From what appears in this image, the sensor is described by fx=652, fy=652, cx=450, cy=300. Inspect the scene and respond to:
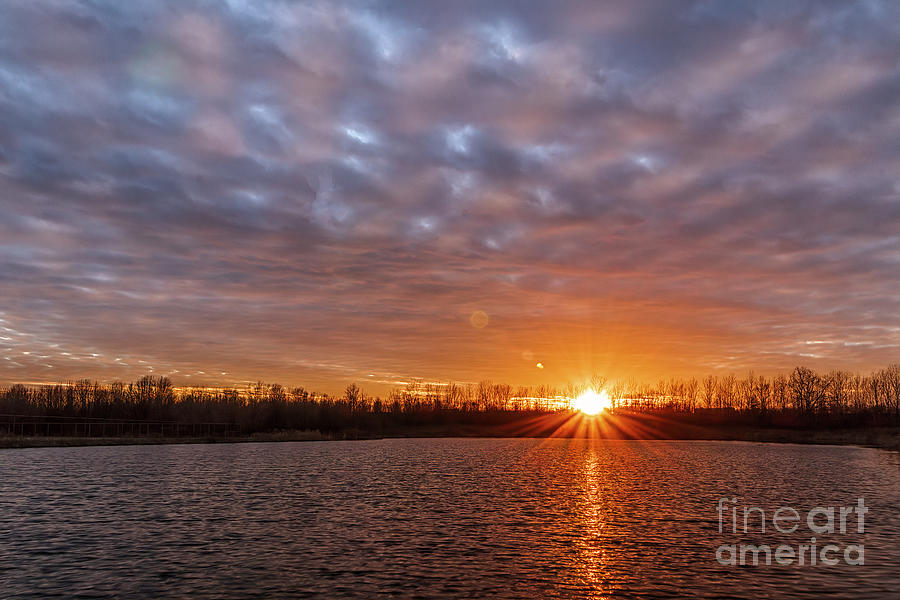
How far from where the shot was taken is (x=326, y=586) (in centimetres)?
2288

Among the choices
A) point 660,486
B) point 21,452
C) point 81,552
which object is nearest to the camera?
point 81,552

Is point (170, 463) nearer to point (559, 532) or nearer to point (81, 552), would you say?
point (81, 552)

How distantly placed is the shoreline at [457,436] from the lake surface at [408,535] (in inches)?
1748

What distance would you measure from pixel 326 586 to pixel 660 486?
41.4 metres

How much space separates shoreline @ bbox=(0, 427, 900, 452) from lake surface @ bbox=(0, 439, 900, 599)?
146 feet

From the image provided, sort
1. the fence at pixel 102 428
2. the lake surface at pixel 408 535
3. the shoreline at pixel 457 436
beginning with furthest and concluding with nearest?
1. the fence at pixel 102 428
2. the shoreline at pixel 457 436
3. the lake surface at pixel 408 535

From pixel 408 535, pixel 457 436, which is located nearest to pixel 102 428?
pixel 457 436

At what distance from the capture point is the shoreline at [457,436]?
10314 cm

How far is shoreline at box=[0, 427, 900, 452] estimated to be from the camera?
103 m

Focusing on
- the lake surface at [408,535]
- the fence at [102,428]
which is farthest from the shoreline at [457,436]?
the lake surface at [408,535]

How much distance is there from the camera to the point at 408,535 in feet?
106

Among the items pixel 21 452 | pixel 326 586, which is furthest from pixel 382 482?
pixel 21 452

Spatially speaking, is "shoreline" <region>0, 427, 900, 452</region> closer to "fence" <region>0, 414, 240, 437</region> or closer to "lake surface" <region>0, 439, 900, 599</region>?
"fence" <region>0, 414, 240, 437</region>

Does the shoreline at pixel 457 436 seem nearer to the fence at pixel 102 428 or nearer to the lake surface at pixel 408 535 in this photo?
the fence at pixel 102 428
